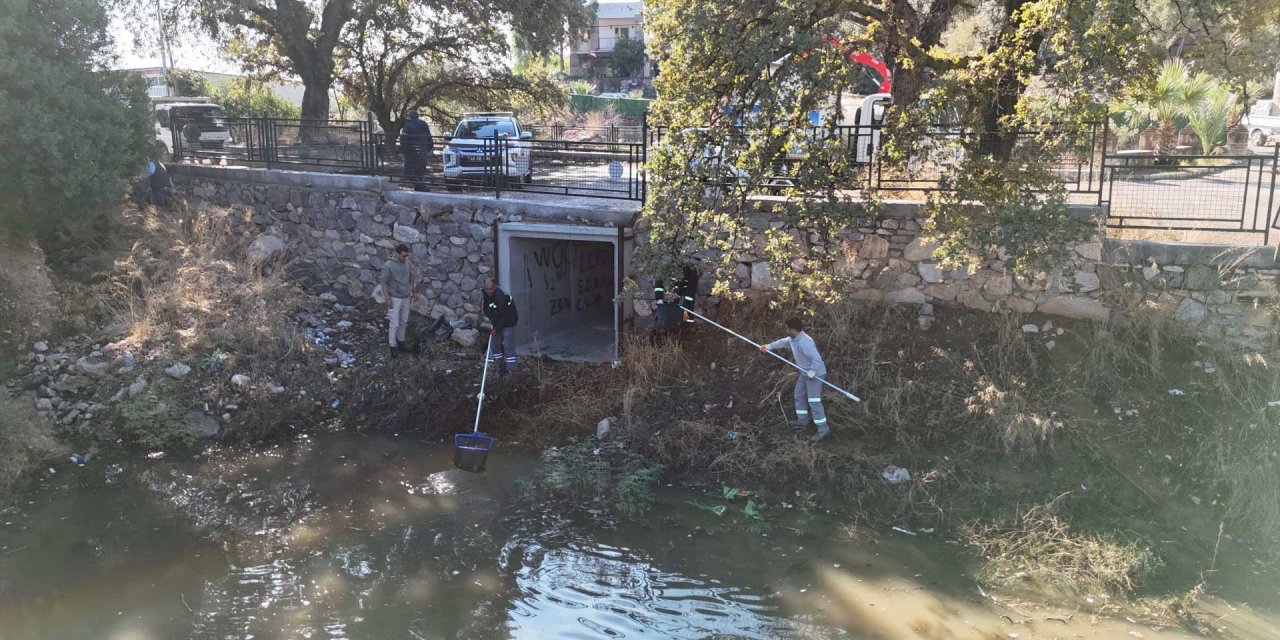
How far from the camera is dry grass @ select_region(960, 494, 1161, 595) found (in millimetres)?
7055

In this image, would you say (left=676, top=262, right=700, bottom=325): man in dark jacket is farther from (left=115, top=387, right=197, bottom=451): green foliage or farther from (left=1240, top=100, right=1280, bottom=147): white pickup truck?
(left=1240, top=100, right=1280, bottom=147): white pickup truck

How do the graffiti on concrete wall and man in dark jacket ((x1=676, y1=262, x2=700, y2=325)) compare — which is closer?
man in dark jacket ((x1=676, y1=262, x2=700, y2=325))

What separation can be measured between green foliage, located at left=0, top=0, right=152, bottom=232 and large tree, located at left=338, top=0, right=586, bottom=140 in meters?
8.08

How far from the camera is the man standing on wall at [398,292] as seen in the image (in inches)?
476

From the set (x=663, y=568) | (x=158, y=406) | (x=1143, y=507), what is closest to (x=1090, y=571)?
(x=1143, y=507)

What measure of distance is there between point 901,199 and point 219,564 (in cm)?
823

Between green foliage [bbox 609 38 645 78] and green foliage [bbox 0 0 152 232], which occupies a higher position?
green foliage [bbox 609 38 645 78]

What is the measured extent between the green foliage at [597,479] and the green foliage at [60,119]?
8.14m

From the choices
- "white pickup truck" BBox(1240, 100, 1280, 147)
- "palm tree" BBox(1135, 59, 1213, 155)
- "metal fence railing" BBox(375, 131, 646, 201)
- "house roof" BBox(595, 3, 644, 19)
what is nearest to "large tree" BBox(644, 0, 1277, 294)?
"metal fence railing" BBox(375, 131, 646, 201)

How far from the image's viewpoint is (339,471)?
31.9ft

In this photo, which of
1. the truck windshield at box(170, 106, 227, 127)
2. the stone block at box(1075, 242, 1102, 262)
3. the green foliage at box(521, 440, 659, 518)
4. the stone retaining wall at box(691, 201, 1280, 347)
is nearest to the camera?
the green foliage at box(521, 440, 659, 518)

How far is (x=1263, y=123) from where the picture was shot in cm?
2178

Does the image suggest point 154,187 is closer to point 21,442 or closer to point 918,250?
point 21,442

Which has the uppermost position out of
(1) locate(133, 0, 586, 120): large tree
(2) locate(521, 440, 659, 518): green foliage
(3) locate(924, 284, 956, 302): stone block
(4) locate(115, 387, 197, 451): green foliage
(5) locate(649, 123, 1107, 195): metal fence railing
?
(1) locate(133, 0, 586, 120): large tree
